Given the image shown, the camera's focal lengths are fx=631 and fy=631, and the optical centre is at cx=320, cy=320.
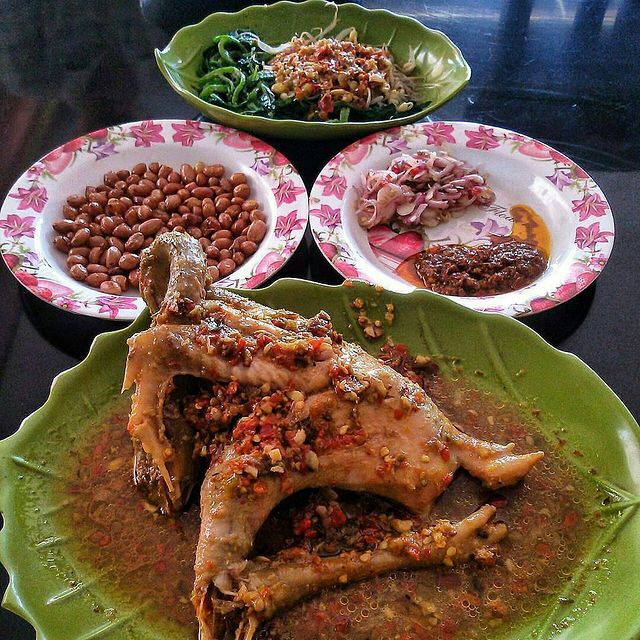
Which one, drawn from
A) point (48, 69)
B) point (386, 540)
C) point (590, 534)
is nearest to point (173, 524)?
point (386, 540)

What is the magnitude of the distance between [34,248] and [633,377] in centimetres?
235

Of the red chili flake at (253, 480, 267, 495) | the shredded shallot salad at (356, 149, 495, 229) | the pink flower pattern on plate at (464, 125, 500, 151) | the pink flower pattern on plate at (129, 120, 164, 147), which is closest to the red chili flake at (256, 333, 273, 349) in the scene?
the red chili flake at (253, 480, 267, 495)

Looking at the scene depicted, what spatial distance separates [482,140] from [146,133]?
1.67 m

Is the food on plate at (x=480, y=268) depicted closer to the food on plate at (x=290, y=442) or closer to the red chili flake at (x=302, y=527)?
the food on plate at (x=290, y=442)

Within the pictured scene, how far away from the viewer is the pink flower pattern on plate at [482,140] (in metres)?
3.13

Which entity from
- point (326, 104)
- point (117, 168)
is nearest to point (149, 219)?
point (117, 168)

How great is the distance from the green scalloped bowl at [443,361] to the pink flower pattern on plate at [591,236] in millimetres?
787

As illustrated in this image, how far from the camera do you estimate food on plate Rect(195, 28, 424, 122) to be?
334 centimetres

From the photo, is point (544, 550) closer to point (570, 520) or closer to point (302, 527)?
point (570, 520)

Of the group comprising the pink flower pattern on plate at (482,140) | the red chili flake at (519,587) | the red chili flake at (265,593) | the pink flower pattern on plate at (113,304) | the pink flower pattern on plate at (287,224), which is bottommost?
the red chili flake at (519,587)

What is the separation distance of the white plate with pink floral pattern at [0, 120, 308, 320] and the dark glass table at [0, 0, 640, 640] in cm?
14

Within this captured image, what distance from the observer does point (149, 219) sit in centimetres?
283

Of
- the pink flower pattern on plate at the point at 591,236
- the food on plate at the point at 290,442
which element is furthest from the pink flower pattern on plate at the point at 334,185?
the food on plate at the point at 290,442

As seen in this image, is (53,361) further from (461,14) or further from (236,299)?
(461,14)
